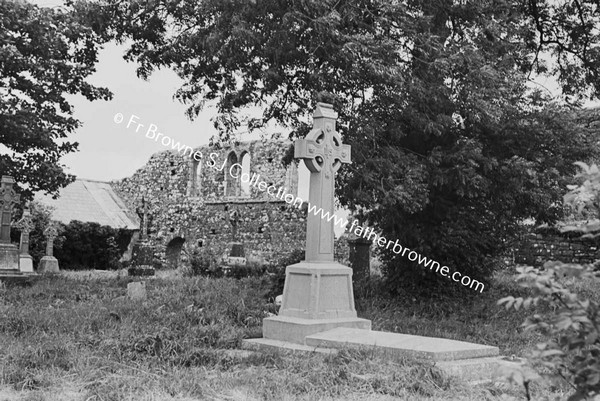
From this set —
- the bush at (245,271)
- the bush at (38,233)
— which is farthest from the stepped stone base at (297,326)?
the bush at (38,233)

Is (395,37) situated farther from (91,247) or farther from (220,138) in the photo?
(91,247)

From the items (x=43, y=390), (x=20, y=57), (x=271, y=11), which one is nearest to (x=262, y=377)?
(x=43, y=390)

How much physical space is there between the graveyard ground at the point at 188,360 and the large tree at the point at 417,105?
2541 mm

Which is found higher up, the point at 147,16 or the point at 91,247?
the point at 147,16

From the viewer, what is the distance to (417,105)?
39.4ft

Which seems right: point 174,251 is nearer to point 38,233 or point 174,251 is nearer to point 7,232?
point 38,233

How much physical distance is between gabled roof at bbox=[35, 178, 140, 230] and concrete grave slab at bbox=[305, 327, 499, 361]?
17013mm

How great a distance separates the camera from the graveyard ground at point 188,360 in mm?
5266

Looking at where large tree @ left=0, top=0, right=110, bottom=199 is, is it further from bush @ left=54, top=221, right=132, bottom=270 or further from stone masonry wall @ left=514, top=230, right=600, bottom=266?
stone masonry wall @ left=514, top=230, right=600, bottom=266

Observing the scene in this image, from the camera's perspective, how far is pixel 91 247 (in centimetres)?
2330

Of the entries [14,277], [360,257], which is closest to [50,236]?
[14,277]

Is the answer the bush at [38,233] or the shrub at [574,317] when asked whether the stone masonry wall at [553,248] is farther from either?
the shrub at [574,317]

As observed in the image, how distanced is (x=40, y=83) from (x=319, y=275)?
10.2m

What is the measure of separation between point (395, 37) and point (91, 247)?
14542 millimetres
